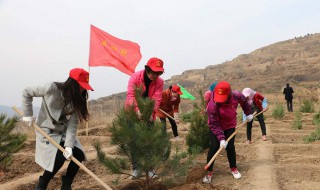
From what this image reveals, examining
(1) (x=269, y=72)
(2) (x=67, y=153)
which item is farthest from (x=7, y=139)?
(1) (x=269, y=72)

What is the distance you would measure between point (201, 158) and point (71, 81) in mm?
2994

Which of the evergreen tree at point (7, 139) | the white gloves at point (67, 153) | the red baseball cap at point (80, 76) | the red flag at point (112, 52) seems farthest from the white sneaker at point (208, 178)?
the red flag at point (112, 52)

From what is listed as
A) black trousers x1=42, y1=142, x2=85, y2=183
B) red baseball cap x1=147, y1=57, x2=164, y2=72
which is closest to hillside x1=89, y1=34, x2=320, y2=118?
red baseball cap x1=147, y1=57, x2=164, y2=72

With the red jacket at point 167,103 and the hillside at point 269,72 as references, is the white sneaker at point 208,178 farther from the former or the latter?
the hillside at point 269,72

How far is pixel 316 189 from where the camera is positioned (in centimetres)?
411

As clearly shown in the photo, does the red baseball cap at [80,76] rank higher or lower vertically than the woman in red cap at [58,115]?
higher

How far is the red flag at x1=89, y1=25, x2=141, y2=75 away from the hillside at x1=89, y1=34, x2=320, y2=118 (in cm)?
2374

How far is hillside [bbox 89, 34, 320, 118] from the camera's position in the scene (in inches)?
1674

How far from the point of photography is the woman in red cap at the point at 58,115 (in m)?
3.53

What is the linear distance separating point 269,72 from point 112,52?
164ft

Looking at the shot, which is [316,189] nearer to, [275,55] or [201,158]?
[201,158]

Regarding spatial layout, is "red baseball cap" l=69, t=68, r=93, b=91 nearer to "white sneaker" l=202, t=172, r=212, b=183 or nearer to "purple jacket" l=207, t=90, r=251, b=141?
"purple jacket" l=207, t=90, r=251, b=141

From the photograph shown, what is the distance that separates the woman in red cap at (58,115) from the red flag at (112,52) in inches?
201

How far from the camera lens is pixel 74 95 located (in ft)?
11.6
